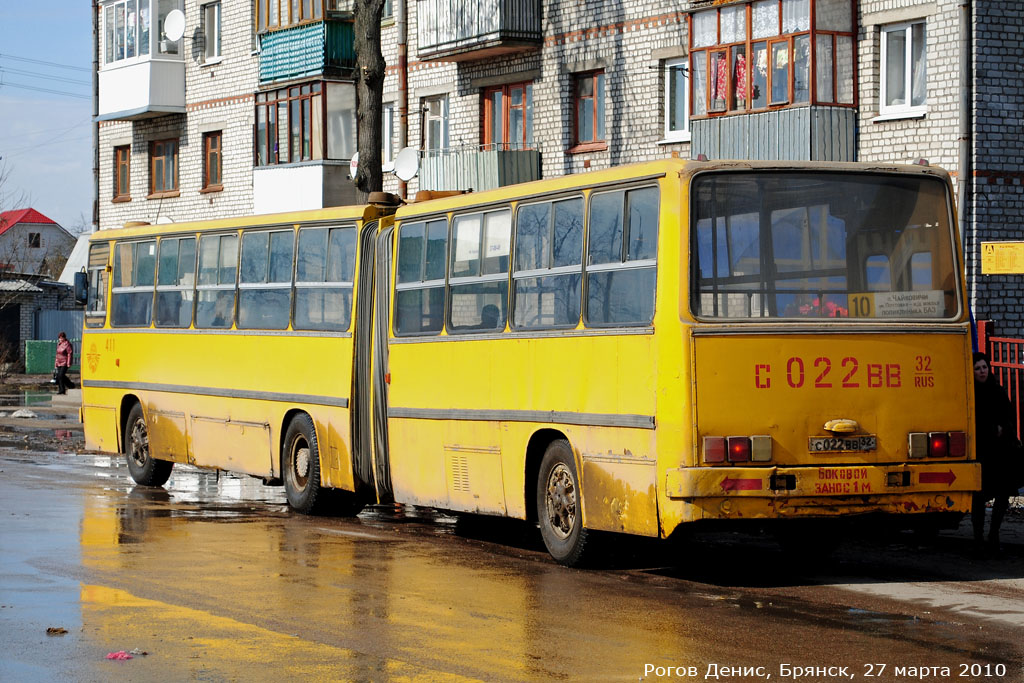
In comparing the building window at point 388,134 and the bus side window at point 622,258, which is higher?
the building window at point 388,134

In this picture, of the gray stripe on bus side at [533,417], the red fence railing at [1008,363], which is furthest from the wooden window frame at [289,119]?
the gray stripe on bus side at [533,417]

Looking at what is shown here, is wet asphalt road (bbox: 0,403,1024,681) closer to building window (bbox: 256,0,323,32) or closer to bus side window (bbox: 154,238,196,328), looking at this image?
bus side window (bbox: 154,238,196,328)

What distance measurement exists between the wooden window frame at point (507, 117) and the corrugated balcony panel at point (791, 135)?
660 cm

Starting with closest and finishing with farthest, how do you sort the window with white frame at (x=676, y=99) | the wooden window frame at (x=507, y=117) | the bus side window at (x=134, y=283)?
the bus side window at (x=134, y=283) → the window with white frame at (x=676, y=99) → the wooden window frame at (x=507, y=117)

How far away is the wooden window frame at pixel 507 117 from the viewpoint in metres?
32.8

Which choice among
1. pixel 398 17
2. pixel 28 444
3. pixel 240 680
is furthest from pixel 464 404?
pixel 398 17

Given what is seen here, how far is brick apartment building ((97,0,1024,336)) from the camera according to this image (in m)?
24.2

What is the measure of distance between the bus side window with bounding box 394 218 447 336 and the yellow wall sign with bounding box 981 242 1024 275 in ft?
21.4

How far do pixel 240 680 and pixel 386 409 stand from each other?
771 cm

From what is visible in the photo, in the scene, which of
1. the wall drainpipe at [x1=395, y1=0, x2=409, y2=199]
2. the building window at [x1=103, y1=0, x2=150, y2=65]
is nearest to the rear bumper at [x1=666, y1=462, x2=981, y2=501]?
the wall drainpipe at [x1=395, y1=0, x2=409, y2=199]

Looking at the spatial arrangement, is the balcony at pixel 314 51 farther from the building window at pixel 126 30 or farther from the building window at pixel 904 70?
the building window at pixel 904 70

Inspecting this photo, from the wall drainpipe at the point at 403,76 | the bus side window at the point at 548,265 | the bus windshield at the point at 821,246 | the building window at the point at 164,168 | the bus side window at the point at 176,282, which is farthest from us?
the building window at the point at 164,168

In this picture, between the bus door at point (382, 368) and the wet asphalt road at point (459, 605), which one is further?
the bus door at point (382, 368)

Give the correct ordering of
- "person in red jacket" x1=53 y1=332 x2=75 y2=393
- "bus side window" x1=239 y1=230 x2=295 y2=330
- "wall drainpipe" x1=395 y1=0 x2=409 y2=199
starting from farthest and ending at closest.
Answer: "person in red jacket" x1=53 y1=332 x2=75 y2=393 → "wall drainpipe" x1=395 y1=0 x2=409 y2=199 → "bus side window" x1=239 y1=230 x2=295 y2=330
